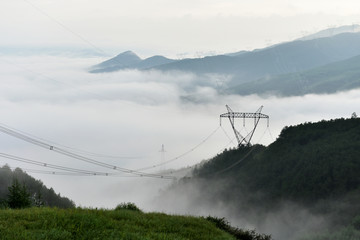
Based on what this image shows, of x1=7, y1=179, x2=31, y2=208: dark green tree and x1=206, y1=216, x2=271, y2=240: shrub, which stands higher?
x1=7, y1=179, x2=31, y2=208: dark green tree

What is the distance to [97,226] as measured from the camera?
2653 centimetres

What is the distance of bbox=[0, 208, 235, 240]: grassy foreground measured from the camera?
24.0 metres

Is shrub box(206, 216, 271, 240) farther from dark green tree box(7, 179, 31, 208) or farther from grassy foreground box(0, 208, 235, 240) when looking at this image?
dark green tree box(7, 179, 31, 208)

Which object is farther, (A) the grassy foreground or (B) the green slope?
(B) the green slope

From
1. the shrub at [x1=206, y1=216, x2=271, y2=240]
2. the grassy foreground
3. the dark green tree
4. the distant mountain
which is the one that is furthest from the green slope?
the grassy foreground

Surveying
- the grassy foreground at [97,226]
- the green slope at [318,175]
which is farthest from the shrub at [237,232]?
the green slope at [318,175]

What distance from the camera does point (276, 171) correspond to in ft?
652

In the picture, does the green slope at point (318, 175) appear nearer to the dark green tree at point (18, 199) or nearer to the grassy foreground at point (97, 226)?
the dark green tree at point (18, 199)

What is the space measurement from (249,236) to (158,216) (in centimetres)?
888

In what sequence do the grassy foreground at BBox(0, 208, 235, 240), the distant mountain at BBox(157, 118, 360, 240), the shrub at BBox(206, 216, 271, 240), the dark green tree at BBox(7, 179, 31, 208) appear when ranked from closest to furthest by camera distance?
the grassy foreground at BBox(0, 208, 235, 240), the shrub at BBox(206, 216, 271, 240), the dark green tree at BBox(7, 179, 31, 208), the distant mountain at BBox(157, 118, 360, 240)

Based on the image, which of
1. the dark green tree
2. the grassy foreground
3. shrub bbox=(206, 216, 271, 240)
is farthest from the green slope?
the grassy foreground

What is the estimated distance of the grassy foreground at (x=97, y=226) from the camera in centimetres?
2401

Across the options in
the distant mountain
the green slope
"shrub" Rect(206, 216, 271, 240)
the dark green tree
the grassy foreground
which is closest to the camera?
the grassy foreground

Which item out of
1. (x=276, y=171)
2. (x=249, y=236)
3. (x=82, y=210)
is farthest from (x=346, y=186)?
(x=82, y=210)
